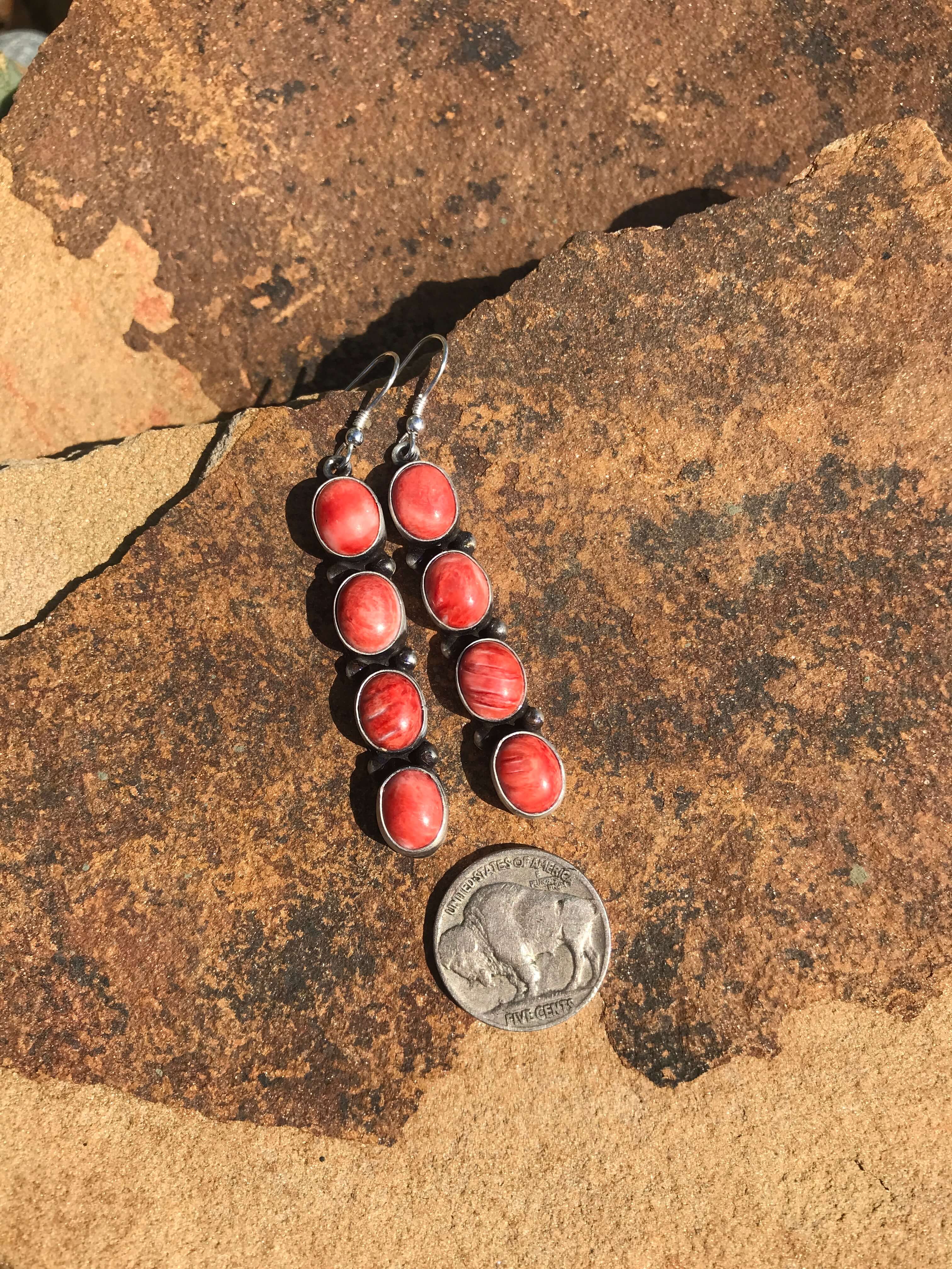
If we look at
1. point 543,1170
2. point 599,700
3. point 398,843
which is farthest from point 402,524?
point 543,1170

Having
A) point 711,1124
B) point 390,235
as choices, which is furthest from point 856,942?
point 390,235

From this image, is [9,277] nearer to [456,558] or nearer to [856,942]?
[456,558]

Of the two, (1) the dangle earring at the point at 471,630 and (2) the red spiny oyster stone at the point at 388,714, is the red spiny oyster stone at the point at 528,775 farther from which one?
(2) the red spiny oyster stone at the point at 388,714

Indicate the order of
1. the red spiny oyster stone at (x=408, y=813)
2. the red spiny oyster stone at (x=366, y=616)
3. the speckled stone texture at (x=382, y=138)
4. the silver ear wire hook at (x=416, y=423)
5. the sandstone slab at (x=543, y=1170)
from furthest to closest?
the speckled stone texture at (x=382, y=138) < the silver ear wire hook at (x=416, y=423) < the red spiny oyster stone at (x=366, y=616) < the red spiny oyster stone at (x=408, y=813) < the sandstone slab at (x=543, y=1170)

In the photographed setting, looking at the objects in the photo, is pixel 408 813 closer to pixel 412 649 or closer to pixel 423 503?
pixel 412 649

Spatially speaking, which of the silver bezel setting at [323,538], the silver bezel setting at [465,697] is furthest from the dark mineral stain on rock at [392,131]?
the silver bezel setting at [465,697]

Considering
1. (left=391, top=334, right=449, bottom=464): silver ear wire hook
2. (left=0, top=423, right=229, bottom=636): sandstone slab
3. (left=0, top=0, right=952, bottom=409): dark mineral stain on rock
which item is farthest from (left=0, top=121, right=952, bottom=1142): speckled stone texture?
(left=0, top=0, right=952, bottom=409): dark mineral stain on rock
